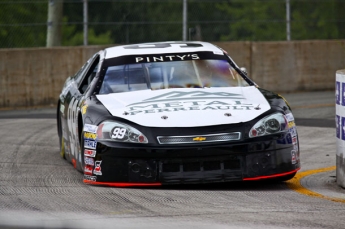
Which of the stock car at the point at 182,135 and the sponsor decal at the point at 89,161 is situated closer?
the stock car at the point at 182,135

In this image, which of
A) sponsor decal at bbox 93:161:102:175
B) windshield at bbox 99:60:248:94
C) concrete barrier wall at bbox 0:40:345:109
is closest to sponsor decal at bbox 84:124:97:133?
sponsor decal at bbox 93:161:102:175

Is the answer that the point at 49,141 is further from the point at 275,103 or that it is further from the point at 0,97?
the point at 0,97

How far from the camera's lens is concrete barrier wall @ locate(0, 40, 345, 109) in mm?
18094

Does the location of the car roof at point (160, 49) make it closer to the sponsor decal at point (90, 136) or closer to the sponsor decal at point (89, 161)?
the sponsor decal at point (90, 136)

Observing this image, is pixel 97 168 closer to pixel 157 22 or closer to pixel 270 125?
pixel 270 125

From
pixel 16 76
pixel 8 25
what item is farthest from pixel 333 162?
pixel 8 25

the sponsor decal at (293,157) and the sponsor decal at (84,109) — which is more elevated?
the sponsor decal at (84,109)

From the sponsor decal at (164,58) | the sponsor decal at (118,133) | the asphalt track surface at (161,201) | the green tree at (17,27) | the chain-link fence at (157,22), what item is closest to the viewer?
the asphalt track surface at (161,201)

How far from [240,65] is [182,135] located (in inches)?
491

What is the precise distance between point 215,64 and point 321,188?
194 centimetres

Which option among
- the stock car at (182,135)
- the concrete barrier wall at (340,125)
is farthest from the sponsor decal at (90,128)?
the concrete barrier wall at (340,125)

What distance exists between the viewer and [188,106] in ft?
26.4

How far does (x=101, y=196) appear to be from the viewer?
23.8 feet

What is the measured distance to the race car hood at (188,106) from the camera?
7750 mm
